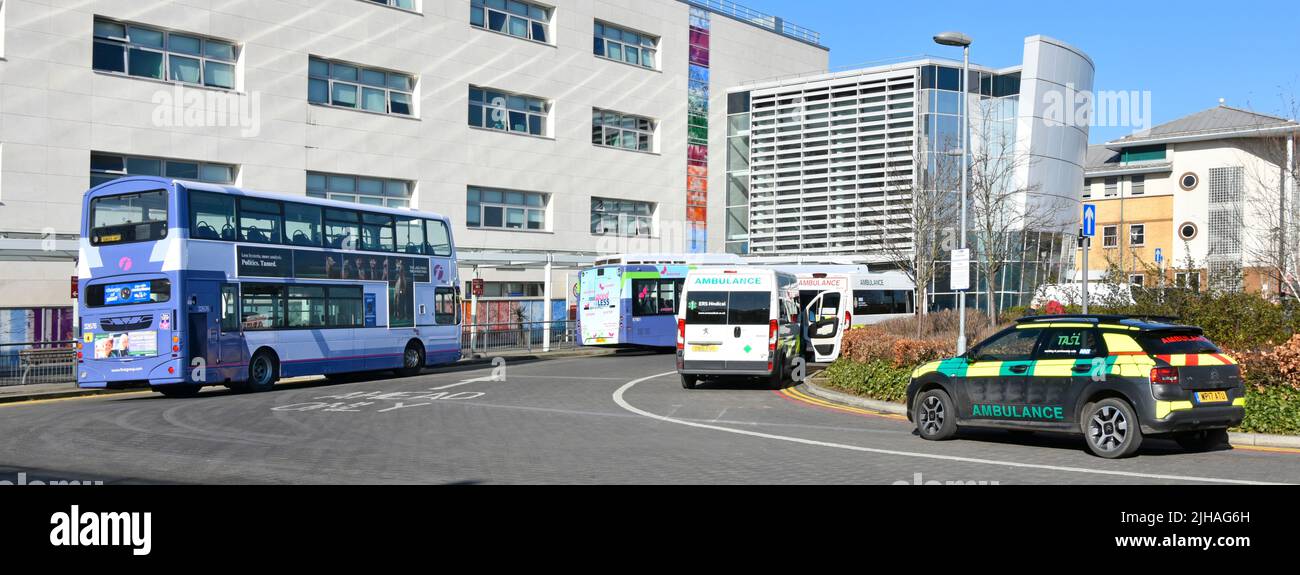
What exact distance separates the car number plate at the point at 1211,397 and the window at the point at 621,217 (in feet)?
122

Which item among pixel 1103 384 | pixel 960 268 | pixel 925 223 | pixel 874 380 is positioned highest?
Result: pixel 925 223

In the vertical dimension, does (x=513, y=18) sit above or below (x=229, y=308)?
above

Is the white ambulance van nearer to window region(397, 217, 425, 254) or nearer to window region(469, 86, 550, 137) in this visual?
window region(397, 217, 425, 254)

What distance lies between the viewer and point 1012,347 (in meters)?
13.1

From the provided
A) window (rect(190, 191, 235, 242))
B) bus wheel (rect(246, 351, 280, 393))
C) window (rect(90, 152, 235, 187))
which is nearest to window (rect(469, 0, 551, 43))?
window (rect(90, 152, 235, 187))

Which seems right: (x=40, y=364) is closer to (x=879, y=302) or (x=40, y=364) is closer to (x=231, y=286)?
(x=231, y=286)

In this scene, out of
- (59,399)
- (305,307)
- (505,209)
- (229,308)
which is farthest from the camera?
(505,209)

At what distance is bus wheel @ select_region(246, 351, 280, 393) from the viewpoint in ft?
77.3

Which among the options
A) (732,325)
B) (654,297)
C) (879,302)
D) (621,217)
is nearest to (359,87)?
(654,297)

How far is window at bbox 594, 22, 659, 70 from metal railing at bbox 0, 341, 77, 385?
88.5 ft

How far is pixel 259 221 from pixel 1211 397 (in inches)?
743

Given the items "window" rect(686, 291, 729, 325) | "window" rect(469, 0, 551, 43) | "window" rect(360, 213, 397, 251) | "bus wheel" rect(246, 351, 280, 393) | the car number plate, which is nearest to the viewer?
the car number plate
